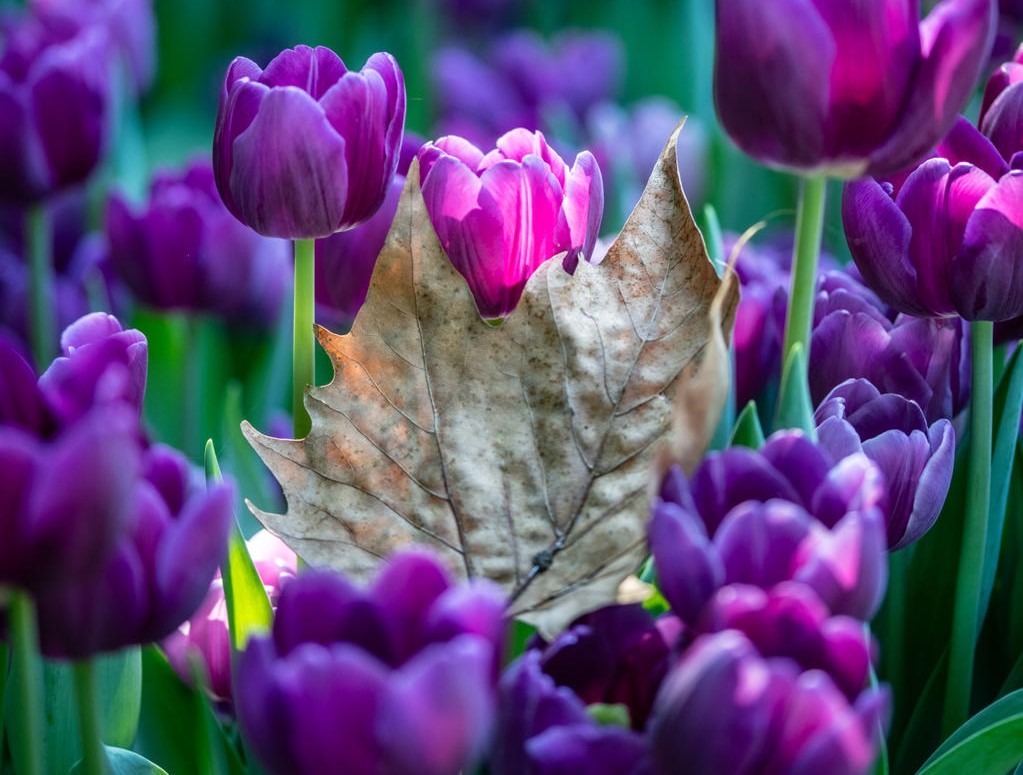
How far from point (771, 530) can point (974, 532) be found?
0.21m

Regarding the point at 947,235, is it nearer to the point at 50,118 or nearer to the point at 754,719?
the point at 754,719

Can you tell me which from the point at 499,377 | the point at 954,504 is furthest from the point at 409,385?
the point at 954,504

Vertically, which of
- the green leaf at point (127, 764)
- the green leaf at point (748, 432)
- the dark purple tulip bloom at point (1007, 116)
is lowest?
the green leaf at point (127, 764)

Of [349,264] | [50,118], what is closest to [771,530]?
[349,264]

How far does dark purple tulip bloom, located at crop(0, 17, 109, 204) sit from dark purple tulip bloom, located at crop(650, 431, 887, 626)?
2.16 feet

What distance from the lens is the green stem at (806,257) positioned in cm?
48

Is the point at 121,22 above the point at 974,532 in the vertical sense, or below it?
above

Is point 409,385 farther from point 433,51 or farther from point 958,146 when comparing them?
point 433,51

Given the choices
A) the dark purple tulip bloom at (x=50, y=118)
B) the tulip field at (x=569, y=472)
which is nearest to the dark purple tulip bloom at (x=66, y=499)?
the tulip field at (x=569, y=472)

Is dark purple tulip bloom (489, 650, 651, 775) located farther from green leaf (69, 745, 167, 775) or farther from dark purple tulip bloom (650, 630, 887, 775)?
green leaf (69, 745, 167, 775)

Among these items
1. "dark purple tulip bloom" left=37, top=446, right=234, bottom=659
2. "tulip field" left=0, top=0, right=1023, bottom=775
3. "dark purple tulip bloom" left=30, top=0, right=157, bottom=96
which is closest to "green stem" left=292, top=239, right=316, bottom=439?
"tulip field" left=0, top=0, right=1023, bottom=775

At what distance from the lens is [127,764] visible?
1.53 feet

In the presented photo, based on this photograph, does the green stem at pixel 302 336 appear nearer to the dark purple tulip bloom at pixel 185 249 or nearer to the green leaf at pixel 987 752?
the green leaf at pixel 987 752

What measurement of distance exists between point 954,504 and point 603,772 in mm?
333
